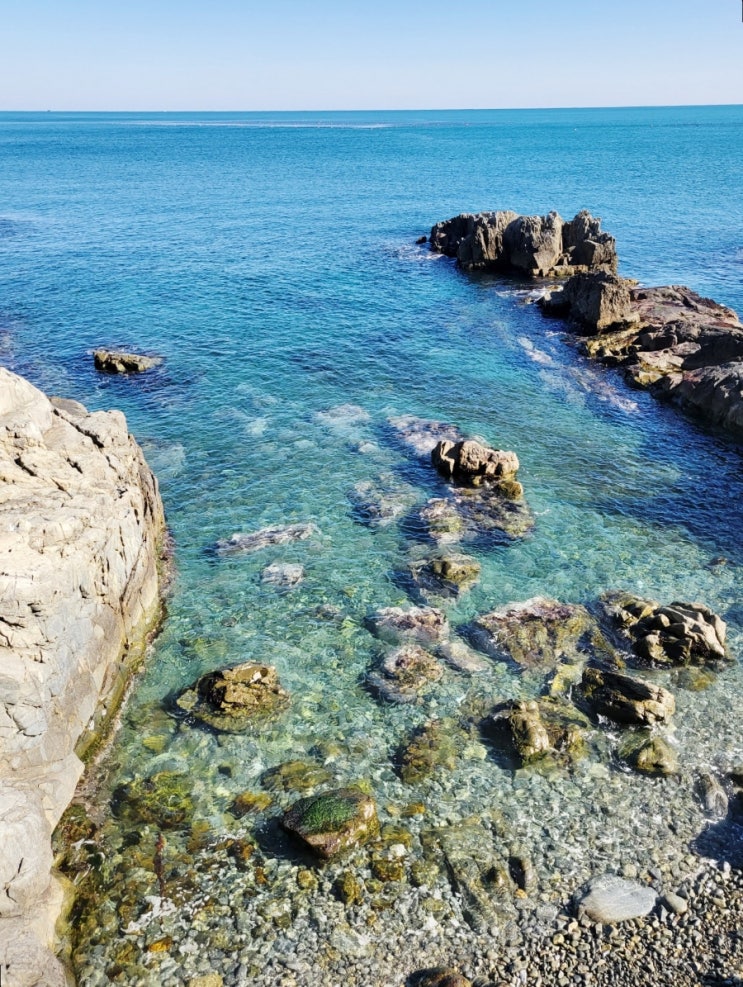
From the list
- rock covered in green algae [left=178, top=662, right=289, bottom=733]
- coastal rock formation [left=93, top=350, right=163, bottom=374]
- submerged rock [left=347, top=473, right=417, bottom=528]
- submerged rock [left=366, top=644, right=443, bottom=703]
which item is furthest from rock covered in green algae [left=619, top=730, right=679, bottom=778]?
coastal rock formation [left=93, top=350, right=163, bottom=374]

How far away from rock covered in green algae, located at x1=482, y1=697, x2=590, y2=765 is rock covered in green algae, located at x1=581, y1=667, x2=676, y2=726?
856 millimetres

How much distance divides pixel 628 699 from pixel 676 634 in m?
3.89

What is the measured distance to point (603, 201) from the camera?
395 feet

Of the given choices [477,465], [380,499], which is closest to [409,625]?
[380,499]

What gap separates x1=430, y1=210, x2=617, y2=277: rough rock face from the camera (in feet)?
242

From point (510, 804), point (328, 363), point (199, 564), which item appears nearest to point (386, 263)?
point (328, 363)

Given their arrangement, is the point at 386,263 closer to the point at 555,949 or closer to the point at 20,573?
the point at 20,573

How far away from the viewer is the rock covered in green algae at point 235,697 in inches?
875

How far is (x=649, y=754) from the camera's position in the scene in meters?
20.7

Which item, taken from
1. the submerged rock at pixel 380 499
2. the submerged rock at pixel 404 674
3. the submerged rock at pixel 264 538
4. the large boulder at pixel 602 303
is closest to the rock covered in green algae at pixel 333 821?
the submerged rock at pixel 404 674

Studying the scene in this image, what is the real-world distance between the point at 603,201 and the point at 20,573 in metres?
123

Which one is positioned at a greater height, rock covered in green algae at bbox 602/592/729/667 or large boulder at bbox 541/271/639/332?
large boulder at bbox 541/271/639/332

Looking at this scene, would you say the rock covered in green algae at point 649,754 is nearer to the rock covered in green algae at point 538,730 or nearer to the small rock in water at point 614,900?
the rock covered in green algae at point 538,730

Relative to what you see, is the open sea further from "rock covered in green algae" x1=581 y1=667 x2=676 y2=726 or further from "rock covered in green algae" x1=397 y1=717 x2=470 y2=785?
"rock covered in green algae" x1=581 y1=667 x2=676 y2=726
